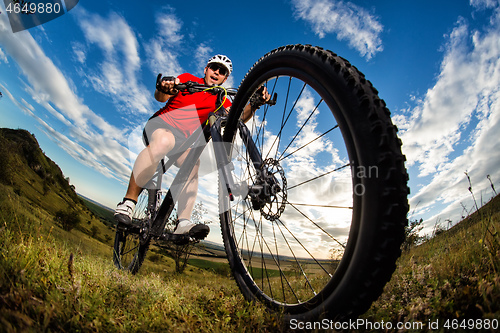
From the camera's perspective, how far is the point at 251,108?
2.61 meters

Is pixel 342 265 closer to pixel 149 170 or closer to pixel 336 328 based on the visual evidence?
pixel 336 328

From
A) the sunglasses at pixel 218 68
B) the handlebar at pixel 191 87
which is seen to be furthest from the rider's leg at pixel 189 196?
the sunglasses at pixel 218 68

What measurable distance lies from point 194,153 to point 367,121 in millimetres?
2344

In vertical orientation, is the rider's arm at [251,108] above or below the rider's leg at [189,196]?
above

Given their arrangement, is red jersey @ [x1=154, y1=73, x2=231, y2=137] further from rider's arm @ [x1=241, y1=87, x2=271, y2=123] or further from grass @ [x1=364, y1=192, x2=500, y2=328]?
grass @ [x1=364, y1=192, x2=500, y2=328]

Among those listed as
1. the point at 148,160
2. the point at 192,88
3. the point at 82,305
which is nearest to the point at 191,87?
the point at 192,88

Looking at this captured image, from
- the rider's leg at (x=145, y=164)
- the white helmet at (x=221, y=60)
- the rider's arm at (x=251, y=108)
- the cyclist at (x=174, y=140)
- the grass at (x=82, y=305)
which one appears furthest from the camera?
the white helmet at (x=221, y=60)

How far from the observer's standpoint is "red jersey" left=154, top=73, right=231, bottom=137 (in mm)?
3119

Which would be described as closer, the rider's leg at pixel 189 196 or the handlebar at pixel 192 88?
the handlebar at pixel 192 88

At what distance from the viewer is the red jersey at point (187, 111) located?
3119mm

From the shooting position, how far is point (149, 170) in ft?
9.52

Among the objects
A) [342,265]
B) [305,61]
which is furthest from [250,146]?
[342,265]

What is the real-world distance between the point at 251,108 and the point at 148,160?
143cm

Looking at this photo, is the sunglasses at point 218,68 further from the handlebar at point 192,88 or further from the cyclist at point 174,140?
the handlebar at point 192,88
